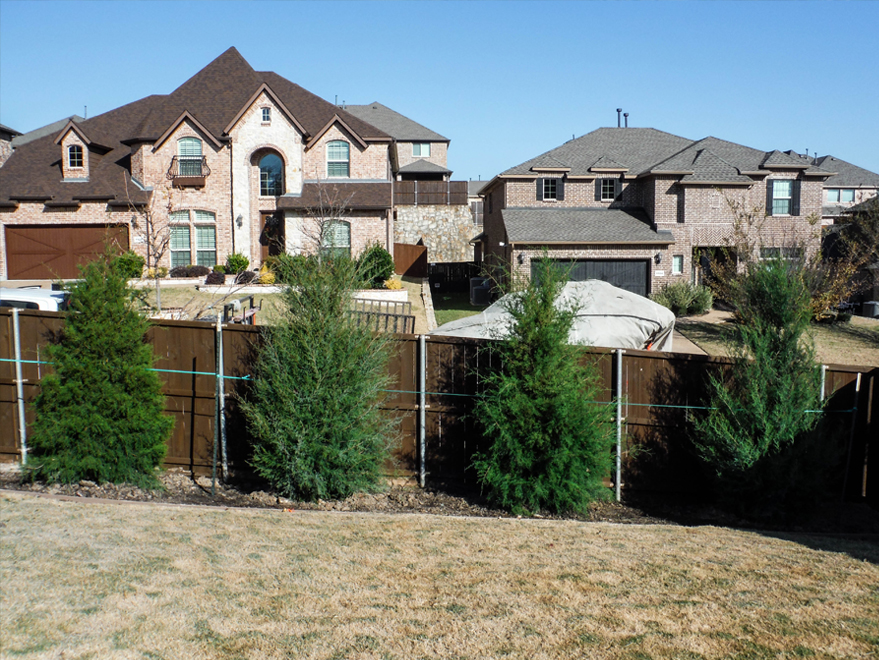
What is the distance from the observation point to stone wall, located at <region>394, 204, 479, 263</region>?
42656 mm

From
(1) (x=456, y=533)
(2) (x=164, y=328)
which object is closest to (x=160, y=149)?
(2) (x=164, y=328)

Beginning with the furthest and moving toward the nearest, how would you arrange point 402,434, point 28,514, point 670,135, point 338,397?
point 670,135 < point 402,434 < point 338,397 < point 28,514

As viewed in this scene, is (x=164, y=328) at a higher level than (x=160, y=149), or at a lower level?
lower

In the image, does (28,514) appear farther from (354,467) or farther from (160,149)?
(160,149)

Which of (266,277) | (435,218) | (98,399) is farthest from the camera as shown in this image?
(435,218)

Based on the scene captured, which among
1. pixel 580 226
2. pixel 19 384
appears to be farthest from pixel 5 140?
pixel 19 384

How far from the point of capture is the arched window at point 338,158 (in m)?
29.3

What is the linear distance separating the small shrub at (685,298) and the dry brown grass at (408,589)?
18.1 metres

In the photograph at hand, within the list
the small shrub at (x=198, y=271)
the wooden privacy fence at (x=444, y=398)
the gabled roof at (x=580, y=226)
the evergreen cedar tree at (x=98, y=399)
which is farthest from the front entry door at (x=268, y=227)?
the evergreen cedar tree at (x=98, y=399)

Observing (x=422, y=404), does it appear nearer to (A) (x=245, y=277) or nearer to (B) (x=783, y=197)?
(A) (x=245, y=277)

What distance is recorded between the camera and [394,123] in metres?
52.2

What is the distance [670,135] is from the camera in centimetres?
3388

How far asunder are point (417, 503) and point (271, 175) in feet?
76.0

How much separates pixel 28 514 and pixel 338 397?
11.1 feet
